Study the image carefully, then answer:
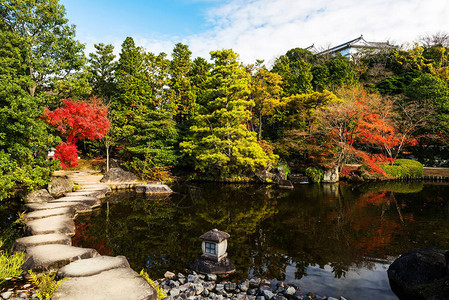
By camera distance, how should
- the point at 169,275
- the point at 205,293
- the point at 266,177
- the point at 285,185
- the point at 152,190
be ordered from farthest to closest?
the point at 266,177
the point at 285,185
the point at 152,190
the point at 169,275
the point at 205,293

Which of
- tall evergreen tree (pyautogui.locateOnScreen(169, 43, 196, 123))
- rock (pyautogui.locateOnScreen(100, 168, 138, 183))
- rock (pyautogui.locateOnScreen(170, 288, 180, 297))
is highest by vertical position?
tall evergreen tree (pyautogui.locateOnScreen(169, 43, 196, 123))

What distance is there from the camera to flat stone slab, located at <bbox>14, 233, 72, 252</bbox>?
519cm

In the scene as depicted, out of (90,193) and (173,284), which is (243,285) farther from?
(90,193)

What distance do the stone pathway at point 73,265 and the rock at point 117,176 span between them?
6.59m

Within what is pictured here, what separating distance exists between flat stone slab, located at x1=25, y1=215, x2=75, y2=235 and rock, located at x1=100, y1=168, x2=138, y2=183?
6.95 m

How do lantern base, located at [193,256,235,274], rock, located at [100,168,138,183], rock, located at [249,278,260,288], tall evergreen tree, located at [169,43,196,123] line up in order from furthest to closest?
tall evergreen tree, located at [169,43,196,123], rock, located at [100,168,138,183], lantern base, located at [193,256,235,274], rock, located at [249,278,260,288]

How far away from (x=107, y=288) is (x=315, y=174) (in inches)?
616

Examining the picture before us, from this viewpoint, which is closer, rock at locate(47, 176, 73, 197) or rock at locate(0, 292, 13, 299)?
rock at locate(0, 292, 13, 299)

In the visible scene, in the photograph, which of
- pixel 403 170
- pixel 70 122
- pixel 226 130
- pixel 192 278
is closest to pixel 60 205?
pixel 70 122

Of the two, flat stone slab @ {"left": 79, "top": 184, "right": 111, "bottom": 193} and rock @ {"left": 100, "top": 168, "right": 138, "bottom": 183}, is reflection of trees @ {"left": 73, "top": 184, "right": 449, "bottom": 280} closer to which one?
flat stone slab @ {"left": 79, "top": 184, "right": 111, "bottom": 193}

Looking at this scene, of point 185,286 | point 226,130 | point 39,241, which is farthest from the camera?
point 226,130

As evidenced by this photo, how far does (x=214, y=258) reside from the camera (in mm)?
5199

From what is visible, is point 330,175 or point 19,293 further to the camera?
point 330,175

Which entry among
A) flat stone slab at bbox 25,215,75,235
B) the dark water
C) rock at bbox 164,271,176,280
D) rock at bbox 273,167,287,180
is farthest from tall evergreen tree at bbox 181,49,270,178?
rock at bbox 164,271,176,280
